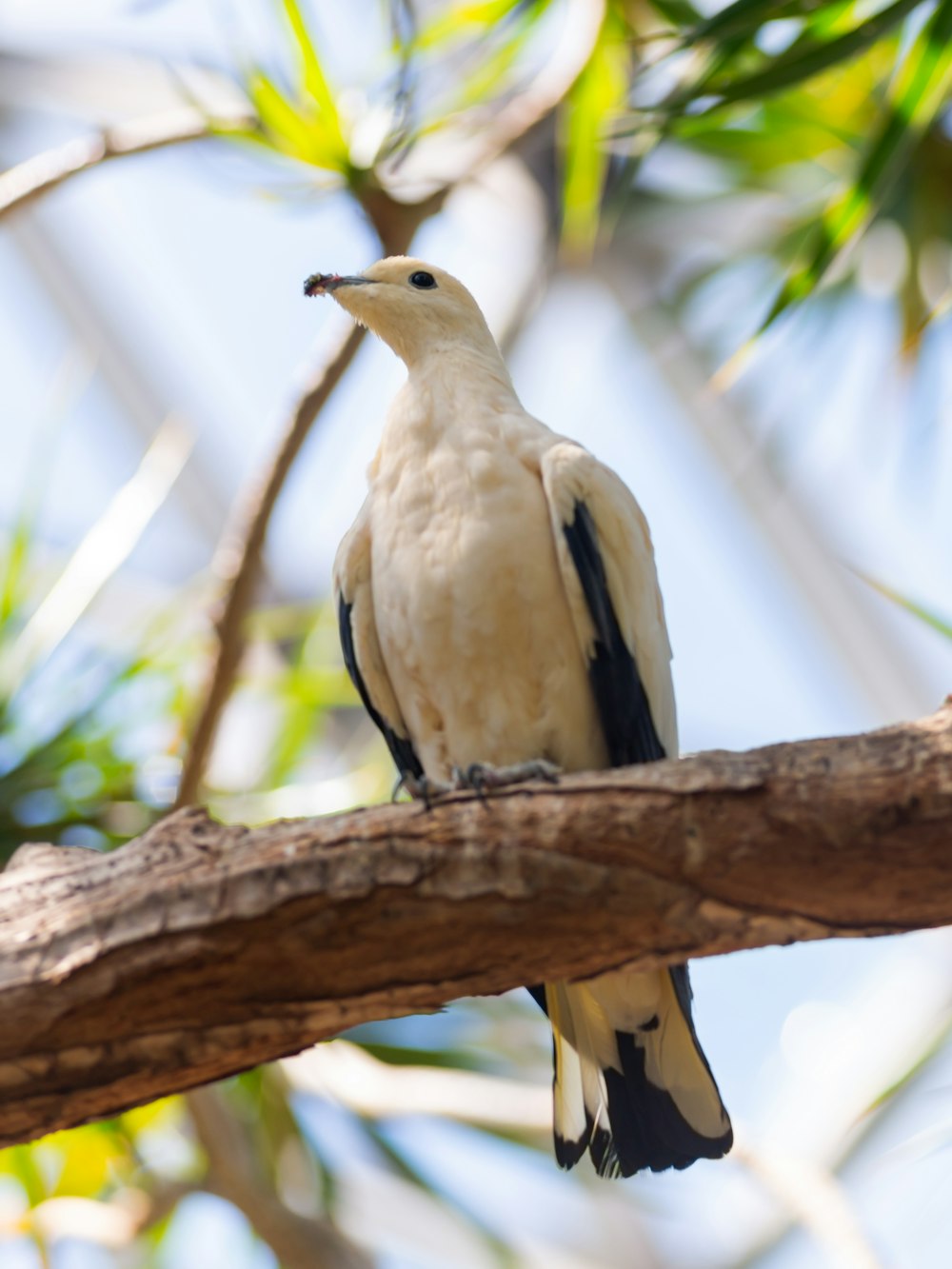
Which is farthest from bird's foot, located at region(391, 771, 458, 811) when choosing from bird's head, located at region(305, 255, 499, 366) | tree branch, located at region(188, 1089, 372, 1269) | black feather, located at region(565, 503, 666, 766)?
tree branch, located at region(188, 1089, 372, 1269)

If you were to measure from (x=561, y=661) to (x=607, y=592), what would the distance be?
169 millimetres

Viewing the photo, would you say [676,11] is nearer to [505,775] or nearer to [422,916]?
[505,775]

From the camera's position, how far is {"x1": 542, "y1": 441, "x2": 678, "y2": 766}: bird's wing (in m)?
2.89

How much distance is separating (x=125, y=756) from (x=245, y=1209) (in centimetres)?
160

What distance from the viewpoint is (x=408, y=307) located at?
352 centimetres

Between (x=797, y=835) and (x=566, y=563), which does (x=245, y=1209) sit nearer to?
(x=566, y=563)

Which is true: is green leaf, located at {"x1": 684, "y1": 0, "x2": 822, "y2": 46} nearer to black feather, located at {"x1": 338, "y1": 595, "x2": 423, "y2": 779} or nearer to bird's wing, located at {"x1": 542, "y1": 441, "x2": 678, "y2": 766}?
bird's wing, located at {"x1": 542, "y1": 441, "x2": 678, "y2": 766}

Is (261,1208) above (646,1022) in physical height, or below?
below

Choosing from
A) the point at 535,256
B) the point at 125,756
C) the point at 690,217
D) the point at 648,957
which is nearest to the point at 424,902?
the point at 648,957

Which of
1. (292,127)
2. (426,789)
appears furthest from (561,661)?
(292,127)

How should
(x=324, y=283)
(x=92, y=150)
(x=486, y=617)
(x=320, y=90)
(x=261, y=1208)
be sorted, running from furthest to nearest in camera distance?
1. (x=261, y=1208)
2. (x=320, y=90)
3. (x=92, y=150)
4. (x=324, y=283)
5. (x=486, y=617)

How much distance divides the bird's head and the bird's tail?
5.11 feet

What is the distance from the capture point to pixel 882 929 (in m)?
2.14

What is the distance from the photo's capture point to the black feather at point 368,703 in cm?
322
